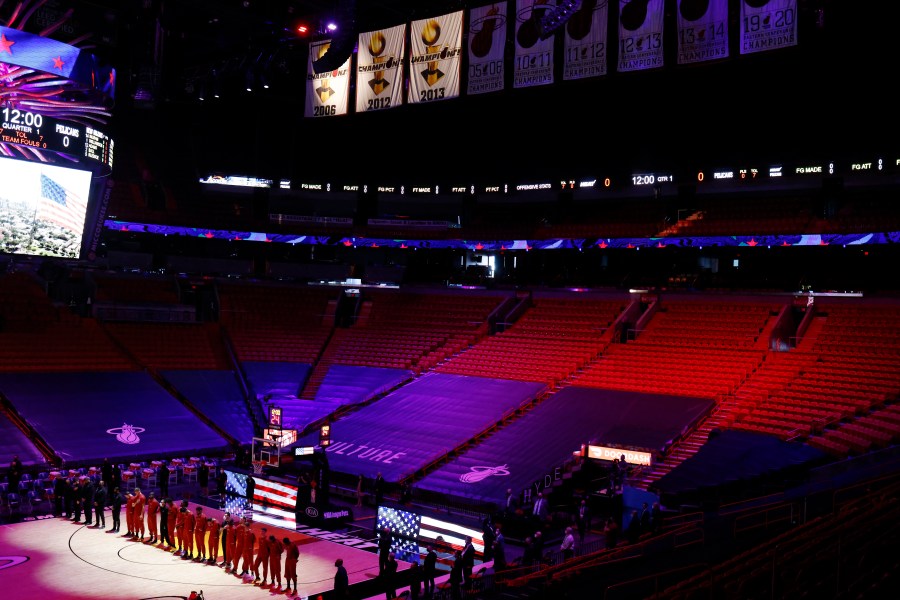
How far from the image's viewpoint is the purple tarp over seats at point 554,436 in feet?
81.7

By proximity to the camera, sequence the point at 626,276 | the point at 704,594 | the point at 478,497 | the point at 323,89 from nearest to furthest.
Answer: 1. the point at 704,594
2. the point at 478,497
3. the point at 323,89
4. the point at 626,276

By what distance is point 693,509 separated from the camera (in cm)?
1944

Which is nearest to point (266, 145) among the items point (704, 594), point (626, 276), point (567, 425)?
point (626, 276)

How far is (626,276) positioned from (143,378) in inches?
840

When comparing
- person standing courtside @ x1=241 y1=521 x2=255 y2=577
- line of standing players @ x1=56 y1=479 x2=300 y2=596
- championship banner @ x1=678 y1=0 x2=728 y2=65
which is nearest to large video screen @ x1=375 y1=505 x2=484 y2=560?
line of standing players @ x1=56 y1=479 x2=300 y2=596

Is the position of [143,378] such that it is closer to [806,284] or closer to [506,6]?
[506,6]

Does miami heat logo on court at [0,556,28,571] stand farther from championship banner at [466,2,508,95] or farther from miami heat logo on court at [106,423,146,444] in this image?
championship banner at [466,2,508,95]

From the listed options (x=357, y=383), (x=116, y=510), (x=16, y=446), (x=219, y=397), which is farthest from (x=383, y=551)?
(x=219, y=397)

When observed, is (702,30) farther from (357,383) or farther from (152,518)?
(152,518)

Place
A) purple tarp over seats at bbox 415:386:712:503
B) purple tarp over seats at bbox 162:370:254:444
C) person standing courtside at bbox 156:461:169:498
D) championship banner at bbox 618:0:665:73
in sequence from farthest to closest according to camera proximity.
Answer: purple tarp over seats at bbox 162:370:254:444, person standing courtside at bbox 156:461:169:498, purple tarp over seats at bbox 415:386:712:503, championship banner at bbox 618:0:665:73

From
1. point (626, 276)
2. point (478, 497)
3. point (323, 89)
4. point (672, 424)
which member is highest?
point (323, 89)

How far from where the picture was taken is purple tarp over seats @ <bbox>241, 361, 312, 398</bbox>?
3450 centimetres

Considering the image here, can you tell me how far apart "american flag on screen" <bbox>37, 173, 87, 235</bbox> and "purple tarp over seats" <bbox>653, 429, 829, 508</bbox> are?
1755 centimetres

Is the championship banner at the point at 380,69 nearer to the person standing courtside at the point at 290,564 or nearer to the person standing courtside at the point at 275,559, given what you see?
the person standing courtside at the point at 275,559
